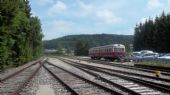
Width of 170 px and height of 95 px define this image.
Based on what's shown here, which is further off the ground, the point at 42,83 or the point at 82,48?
the point at 82,48

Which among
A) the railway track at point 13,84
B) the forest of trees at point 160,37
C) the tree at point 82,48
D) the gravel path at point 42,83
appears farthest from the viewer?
the tree at point 82,48

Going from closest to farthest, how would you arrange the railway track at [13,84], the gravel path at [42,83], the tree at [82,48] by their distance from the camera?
the gravel path at [42,83] → the railway track at [13,84] → the tree at [82,48]

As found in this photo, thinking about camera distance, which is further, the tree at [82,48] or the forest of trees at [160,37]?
the tree at [82,48]

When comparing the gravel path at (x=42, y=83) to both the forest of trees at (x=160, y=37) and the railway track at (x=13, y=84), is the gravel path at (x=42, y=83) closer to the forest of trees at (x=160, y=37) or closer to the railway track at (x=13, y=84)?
the railway track at (x=13, y=84)

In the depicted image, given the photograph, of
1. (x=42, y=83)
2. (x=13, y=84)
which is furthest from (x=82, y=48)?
(x=13, y=84)

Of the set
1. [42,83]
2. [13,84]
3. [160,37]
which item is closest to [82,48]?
[160,37]

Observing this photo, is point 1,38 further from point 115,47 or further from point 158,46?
point 158,46

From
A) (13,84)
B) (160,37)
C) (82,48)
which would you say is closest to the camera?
(13,84)

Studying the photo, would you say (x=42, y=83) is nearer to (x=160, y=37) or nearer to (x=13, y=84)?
(x=13, y=84)

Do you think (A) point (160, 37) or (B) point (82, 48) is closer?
(A) point (160, 37)

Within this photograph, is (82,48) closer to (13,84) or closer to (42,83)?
(42,83)

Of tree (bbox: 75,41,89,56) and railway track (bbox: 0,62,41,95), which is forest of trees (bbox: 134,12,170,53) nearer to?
tree (bbox: 75,41,89,56)

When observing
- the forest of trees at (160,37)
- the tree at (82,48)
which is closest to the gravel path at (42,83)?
the forest of trees at (160,37)

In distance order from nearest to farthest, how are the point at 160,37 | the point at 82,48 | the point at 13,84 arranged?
the point at 13,84 → the point at 160,37 → the point at 82,48
